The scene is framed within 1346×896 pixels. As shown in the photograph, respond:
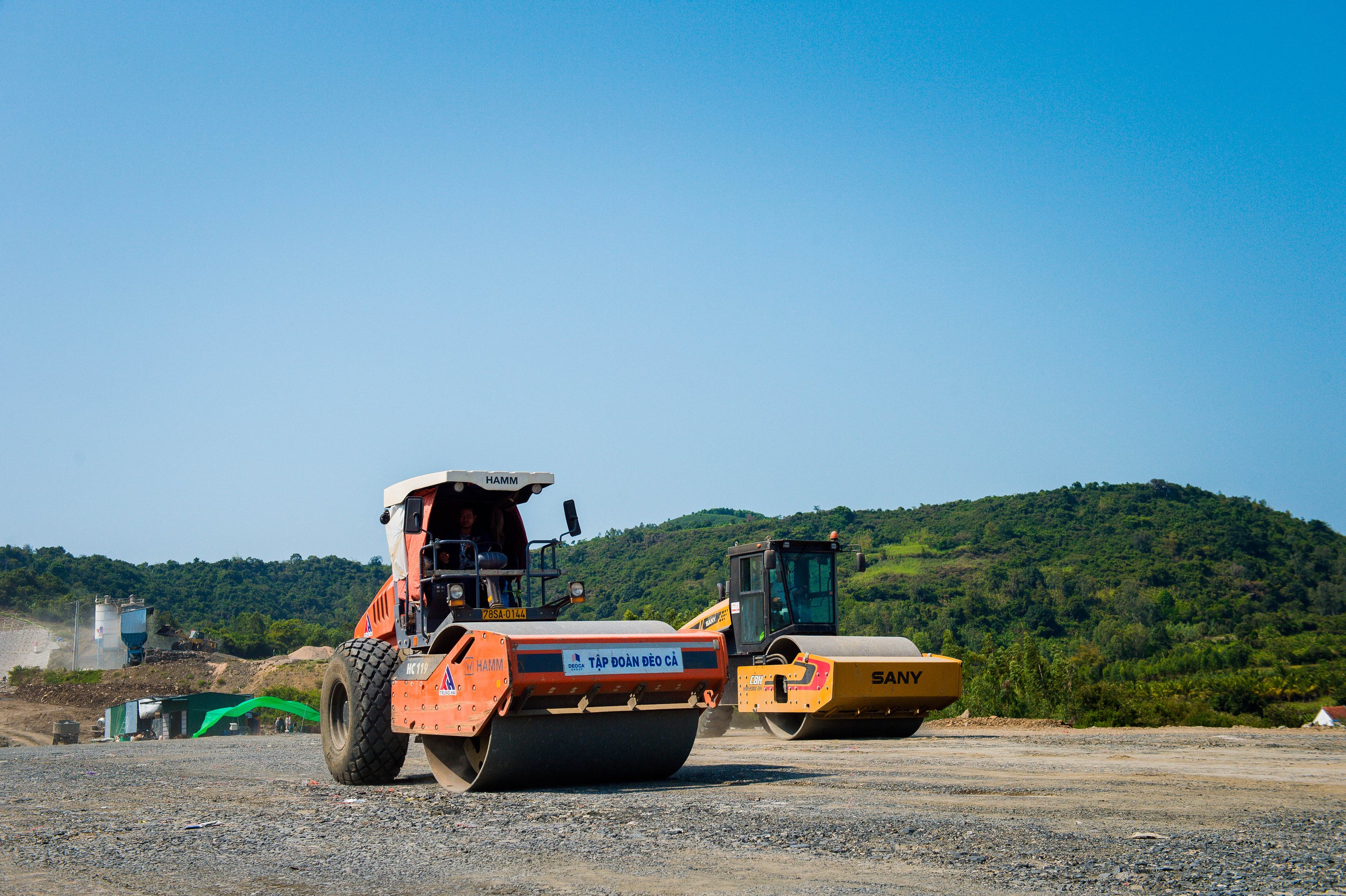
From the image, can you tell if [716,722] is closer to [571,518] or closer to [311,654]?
[571,518]

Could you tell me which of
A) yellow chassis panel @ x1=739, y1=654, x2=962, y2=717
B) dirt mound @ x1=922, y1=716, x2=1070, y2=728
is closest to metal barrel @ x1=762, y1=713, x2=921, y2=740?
yellow chassis panel @ x1=739, y1=654, x2=962, y2=717

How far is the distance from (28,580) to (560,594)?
97.9 m

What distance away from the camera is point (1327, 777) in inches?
366

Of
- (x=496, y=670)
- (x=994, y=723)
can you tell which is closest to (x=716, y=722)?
(x=994, y=723)

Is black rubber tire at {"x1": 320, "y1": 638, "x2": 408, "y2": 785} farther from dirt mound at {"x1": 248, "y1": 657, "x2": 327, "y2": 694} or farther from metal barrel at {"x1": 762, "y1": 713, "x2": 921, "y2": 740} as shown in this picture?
dirt mound at {"x1": 248, "y1": 657, "x2": 327, "y2": 694}

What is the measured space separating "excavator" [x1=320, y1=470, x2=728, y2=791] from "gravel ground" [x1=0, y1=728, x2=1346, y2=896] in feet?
1.13

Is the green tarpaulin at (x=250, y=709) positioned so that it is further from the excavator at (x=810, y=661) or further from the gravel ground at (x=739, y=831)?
the gravel ground at (x=739, y=831)

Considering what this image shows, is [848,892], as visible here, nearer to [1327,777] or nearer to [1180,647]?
[1327,777]

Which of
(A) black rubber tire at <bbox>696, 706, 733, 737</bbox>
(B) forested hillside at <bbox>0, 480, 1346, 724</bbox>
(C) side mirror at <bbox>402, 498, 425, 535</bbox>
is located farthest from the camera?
(B) forested hillside at <bbox>0, 480, 1346, 724</bbox>

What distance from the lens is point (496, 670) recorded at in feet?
28.2

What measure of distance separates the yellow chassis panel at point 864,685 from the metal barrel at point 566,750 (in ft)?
19.3

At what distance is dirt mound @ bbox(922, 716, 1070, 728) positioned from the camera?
18.9m

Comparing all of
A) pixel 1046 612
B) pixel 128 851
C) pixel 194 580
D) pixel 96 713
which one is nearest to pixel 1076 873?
pixel 128 851

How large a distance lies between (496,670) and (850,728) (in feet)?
28.9
